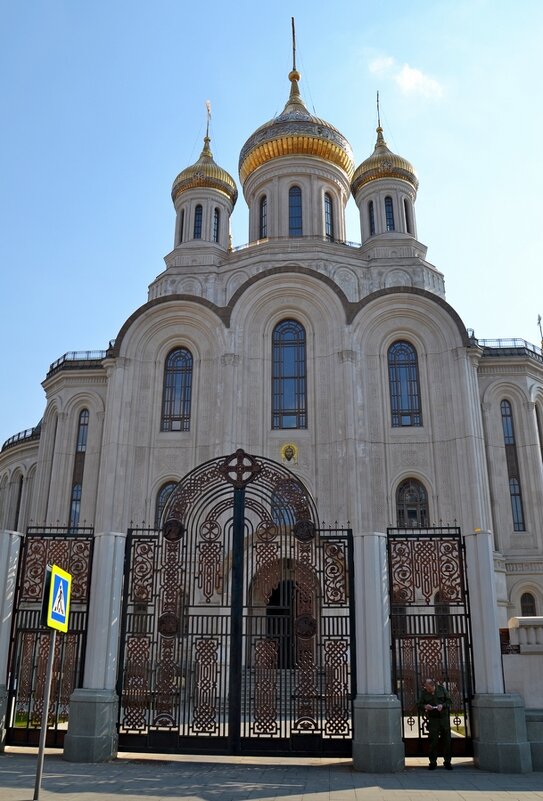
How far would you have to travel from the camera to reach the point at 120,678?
9.42 m

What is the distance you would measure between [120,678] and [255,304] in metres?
14.8

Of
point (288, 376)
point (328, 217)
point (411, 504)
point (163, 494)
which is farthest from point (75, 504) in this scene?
point (328, 217)

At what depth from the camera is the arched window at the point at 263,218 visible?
27600mm

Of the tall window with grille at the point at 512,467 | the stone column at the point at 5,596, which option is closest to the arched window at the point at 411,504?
the tall window with grille at the point at 512,467

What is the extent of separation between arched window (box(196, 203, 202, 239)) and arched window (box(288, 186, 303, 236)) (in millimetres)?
3436

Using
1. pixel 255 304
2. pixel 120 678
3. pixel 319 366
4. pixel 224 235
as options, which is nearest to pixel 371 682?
pixel 120 678

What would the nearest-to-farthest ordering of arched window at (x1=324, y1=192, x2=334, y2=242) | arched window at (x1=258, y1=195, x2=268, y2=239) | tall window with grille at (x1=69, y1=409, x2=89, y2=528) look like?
tall window with grille at (x1=69, y1=409, x2=89, y2=528) < arched window at (x1=324, y1=192, x2=334, y2=242) < arched window at (x1=258, y1=195, x2=268, y2=239)

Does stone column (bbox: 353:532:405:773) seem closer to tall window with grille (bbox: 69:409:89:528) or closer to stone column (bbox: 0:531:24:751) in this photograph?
stone column (bbox: 0:531:24:751)

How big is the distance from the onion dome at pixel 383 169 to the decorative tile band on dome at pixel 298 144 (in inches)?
37.8

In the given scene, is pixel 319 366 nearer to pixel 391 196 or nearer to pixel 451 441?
pixel 451 441

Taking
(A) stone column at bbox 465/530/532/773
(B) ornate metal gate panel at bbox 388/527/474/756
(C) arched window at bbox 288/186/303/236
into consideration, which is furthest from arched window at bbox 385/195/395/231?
(A) stone column at bbox 465/530/532/773

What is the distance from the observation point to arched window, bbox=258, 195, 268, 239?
27600 mm

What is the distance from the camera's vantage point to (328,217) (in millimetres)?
27609

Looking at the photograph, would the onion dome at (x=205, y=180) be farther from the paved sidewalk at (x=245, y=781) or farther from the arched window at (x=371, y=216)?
the paved sidewalk at (x=245, y=781)
